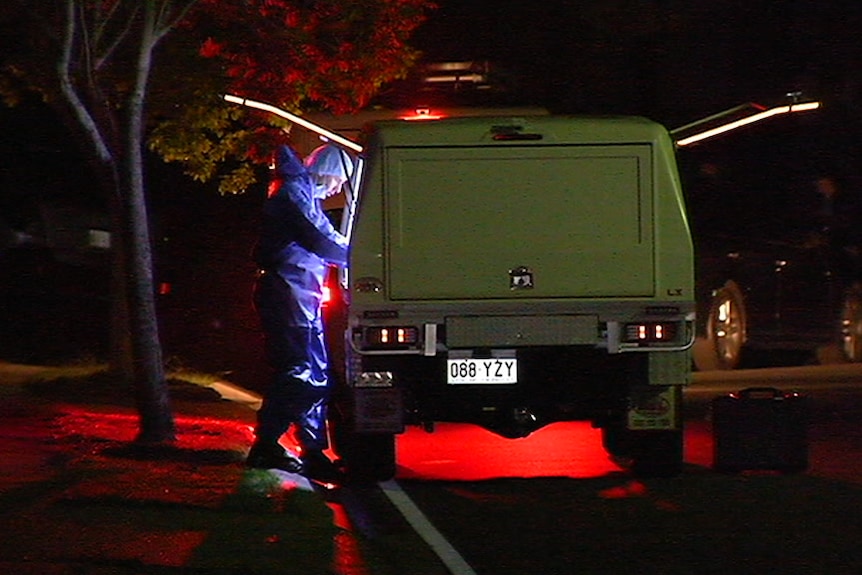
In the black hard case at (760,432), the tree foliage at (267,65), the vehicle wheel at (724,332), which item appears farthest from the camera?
the vehicle wheel at (724,332)

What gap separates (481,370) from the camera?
12.4 meters

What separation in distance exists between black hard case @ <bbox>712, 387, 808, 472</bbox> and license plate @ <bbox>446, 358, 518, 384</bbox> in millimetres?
1798

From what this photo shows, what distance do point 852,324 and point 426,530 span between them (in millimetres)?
12963

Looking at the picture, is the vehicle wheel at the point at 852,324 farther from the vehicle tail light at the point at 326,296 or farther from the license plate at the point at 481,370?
the license plate at the point at 481,370

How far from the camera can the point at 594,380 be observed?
41.5 feet

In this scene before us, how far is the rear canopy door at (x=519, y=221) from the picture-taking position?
1225 cm

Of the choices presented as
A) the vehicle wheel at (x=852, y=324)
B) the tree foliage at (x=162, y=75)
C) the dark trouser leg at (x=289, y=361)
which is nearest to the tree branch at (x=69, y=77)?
the tree foliage at (x=162, y=75)

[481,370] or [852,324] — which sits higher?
[481,370]

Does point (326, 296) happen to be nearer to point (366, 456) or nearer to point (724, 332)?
point (366, 456)

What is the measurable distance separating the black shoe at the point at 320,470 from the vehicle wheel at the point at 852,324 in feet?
35.0

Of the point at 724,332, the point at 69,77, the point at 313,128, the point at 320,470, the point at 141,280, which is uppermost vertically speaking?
the point at 69,77

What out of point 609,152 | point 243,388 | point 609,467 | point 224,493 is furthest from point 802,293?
point 224,493

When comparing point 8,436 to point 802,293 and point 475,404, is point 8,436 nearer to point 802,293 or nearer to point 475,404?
point 475,404

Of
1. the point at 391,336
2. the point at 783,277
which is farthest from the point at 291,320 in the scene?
the point at 783,277
